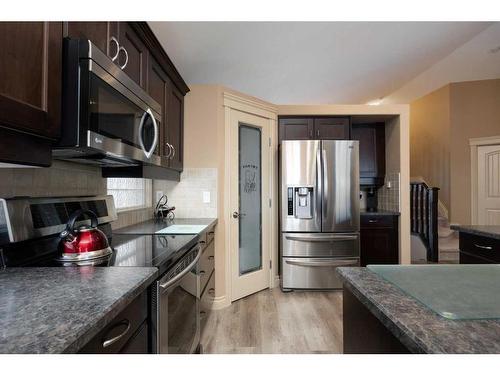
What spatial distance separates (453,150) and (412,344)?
6.04 meters

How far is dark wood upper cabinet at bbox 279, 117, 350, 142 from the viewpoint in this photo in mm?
3414

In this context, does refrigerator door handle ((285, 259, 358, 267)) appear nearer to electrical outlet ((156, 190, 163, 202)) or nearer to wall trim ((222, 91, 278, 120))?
electrical outlet ((156, 190, 163, 202))

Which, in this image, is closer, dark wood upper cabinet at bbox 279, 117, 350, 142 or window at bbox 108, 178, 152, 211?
window at bbox 108, 178, 152, 211

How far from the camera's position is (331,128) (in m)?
3.42

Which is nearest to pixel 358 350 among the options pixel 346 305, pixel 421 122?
pixel 346 305

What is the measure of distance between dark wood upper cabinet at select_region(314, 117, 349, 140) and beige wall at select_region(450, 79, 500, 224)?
3264mm

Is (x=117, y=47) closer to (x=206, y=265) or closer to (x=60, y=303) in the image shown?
(x=60, y=303)

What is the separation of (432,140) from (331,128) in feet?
12.2

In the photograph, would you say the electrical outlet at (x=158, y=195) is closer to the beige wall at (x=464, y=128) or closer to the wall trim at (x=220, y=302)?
the wall trim at (x=220, y=302)

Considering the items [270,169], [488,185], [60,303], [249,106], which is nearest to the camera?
[60,303]

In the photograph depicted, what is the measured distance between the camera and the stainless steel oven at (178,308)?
106 centimetres

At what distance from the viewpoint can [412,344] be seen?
0.52 m

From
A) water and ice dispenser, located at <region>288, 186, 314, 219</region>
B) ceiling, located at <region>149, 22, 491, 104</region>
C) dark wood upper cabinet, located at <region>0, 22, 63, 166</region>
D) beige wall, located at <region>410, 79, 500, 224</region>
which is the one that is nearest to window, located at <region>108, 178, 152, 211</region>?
dark wood upper cabinet, located at <region>0, 22, 63, 166</region>

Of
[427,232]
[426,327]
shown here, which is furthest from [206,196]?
[427,232]
